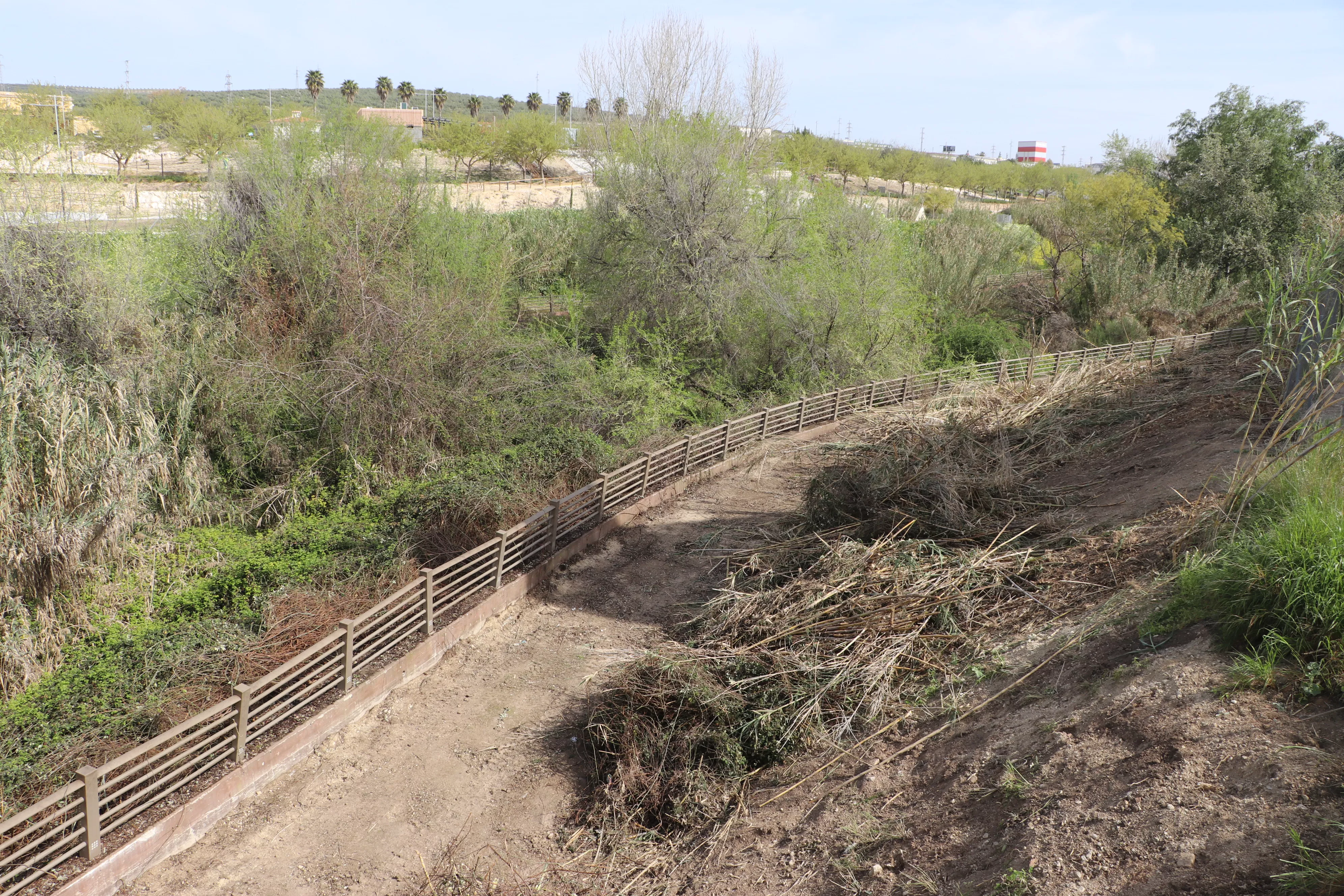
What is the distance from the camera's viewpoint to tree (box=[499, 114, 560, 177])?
5766 cm

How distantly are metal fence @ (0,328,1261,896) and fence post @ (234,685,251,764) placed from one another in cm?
1

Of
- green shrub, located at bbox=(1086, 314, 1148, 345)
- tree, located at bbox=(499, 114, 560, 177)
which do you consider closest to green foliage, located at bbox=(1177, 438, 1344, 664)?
green shrub, located at bbox=(1086, 314, 1148, 345)

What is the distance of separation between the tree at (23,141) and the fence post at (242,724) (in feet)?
31.9

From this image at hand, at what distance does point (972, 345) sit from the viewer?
82.2ft

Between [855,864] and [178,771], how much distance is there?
5232 millimetres

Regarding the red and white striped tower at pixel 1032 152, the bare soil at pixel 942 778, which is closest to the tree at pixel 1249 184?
the bare soil at pixel 942 778

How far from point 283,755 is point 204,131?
52056 mm

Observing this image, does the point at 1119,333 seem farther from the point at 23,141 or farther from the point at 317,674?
the point at 23,141

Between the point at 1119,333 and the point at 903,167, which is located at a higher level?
the point at 903,167

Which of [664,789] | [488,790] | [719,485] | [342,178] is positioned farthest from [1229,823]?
[342,178]

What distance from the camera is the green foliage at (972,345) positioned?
24.2m

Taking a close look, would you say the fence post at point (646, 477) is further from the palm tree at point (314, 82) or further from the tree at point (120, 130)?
the palm tree at point (314, 82)

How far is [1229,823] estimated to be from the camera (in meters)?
4.82

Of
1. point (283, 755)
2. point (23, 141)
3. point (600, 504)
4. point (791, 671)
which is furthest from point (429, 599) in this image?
point (23, 141)
